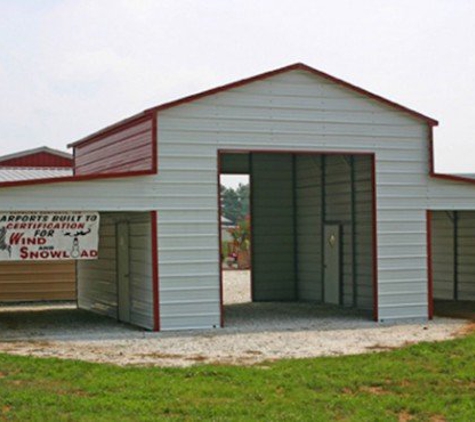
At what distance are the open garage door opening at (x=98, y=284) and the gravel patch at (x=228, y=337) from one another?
26cm

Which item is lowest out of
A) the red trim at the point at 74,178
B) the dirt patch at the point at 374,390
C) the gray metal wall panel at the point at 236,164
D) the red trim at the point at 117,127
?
the dirt patch at the point at 374,390

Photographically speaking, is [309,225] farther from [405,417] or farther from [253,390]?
[405,417]

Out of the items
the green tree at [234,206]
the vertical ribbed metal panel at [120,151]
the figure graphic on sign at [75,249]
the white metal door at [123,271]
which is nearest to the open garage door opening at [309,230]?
the white metal door at [123,271]

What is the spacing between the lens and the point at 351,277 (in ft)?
74.4

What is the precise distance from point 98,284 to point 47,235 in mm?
5242

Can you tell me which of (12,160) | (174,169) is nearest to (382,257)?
(174,169)

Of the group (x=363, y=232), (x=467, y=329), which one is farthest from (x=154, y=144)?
(x=467, y=329)

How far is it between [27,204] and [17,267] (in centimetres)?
951

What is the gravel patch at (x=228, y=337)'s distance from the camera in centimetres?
1467

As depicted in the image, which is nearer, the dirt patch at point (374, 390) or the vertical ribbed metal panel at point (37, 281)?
the dirt patch at point (374, 390)

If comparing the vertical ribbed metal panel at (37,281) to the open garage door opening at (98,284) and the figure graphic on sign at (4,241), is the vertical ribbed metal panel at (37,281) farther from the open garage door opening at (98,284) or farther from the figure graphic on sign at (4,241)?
the figure graphic on sign at (4,241)

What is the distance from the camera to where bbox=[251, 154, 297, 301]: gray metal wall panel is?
25531 mm

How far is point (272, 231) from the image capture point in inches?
1008

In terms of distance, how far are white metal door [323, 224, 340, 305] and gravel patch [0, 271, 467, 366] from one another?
35.0 inches
